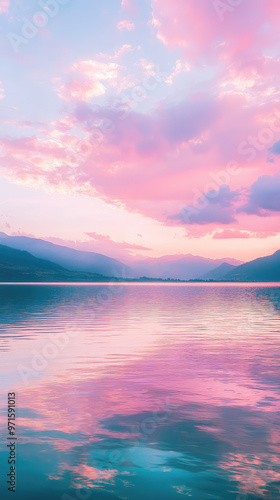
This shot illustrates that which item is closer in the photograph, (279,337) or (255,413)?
(255,413)

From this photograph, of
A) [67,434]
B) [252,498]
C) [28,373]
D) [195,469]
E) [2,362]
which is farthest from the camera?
[2,362]

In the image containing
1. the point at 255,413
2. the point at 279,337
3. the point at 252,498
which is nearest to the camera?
the point at 252,498

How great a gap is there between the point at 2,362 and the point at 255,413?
17246mm

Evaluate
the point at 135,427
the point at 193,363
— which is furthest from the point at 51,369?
the point at 135,427

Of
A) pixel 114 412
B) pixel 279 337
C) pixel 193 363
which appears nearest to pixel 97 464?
pixel 114 412

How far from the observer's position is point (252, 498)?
1052cm

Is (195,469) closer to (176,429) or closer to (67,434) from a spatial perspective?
(176,429)

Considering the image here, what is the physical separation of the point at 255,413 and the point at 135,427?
5104 mm

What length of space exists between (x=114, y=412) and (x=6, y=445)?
5.04 metres

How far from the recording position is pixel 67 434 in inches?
590

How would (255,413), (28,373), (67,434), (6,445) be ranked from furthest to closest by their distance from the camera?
(28,373) → (255,413) → (67,434) → (6,445)

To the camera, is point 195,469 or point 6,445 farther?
point 6,445

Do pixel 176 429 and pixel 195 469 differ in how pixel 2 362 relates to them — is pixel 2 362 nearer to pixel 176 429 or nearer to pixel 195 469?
pixel 176 429

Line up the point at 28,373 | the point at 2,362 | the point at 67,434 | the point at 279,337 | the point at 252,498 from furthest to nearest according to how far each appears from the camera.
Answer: the point at 279,337 → the point at 2,362 → the point at 28,373 → the point at 67,434 → the point at 252,498
